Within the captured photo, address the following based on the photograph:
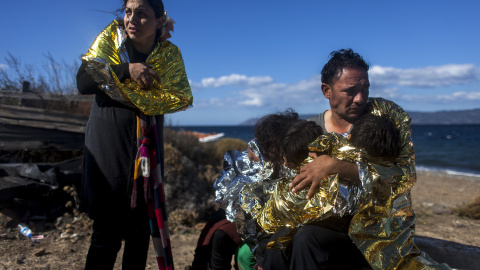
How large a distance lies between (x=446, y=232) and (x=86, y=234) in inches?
161

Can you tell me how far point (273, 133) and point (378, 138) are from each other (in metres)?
0.73

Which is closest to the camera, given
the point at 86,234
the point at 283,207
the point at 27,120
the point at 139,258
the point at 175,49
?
the point at 283,207

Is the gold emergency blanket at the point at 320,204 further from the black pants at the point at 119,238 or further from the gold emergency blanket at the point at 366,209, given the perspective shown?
the black pants at the point at 119,238

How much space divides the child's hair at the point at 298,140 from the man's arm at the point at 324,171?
0.68 ft

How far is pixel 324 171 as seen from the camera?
1.97 metres

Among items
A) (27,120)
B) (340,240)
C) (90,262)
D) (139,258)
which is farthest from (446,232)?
(27,120)

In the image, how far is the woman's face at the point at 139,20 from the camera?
2.17 meters

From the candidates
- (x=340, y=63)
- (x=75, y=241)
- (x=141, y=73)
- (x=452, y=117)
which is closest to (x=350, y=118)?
(x=340, y=63)

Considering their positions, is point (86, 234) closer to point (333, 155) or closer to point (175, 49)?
point (175, 49)

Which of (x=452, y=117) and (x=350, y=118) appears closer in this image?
(x=350, y=118)

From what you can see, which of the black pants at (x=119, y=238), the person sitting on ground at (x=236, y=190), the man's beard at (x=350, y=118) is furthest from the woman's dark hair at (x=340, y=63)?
the black pants at (x=119, y=238)

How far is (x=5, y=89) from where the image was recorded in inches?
229

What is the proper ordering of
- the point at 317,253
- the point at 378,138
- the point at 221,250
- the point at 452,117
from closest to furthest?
the point at 317,253 → the point at 378,138 → the point at 221,250 → the point at 452,117

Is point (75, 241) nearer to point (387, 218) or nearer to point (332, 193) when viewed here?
point (332, 193)
